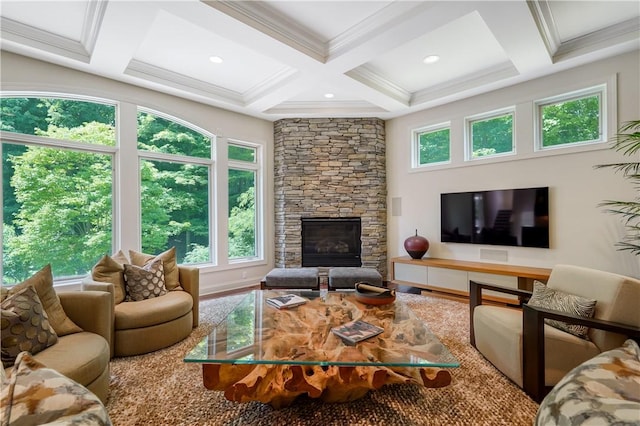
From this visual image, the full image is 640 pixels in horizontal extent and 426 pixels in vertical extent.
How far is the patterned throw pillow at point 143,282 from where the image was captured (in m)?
2.75

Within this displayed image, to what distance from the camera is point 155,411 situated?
1764 mm

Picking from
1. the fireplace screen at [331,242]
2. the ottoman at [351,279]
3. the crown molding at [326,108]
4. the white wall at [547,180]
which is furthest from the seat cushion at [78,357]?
the white wall at [547,180]

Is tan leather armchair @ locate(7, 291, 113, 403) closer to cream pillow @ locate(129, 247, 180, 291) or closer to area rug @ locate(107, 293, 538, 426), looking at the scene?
area rug @ locate(107, 293, 538, 426)

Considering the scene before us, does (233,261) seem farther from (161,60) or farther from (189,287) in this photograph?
(161,60)

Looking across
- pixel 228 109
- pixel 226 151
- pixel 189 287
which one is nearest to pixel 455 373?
pixel 189 287

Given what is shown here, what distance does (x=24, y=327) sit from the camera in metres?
1.63

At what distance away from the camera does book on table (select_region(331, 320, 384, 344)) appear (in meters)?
1.75

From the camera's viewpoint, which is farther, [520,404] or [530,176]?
[530,176]

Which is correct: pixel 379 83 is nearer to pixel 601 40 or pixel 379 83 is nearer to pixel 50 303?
pixel 601 40

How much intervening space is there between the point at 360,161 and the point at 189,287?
360 centimetres

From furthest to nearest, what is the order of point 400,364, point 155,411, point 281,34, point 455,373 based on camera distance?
point 281,34, point 455,373, point 155,411, point 400,364

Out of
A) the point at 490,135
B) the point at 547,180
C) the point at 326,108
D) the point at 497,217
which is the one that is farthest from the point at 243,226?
the point at 547,180

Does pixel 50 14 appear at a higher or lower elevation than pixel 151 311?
higher

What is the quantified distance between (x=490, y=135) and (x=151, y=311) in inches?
199
